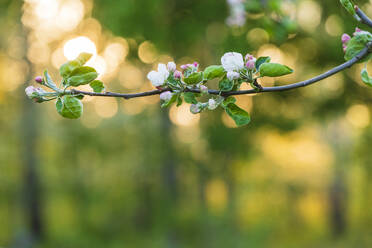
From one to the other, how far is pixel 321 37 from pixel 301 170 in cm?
1710

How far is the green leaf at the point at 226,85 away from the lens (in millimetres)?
1161

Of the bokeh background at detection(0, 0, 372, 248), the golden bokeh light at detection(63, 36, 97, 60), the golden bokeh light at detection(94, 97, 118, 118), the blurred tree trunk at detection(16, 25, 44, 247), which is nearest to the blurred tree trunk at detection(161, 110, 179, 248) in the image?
the bokeh background at detection(0, 0, 372, 248)

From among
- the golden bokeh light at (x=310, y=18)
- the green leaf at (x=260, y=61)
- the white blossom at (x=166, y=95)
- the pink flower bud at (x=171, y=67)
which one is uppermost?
the golden bokeh light at (x=310, y=18)

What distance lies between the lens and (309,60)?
16.8 ft

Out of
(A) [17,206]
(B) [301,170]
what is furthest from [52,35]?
(B) [301,170]

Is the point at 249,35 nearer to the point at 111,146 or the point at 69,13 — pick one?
the point at 69,13

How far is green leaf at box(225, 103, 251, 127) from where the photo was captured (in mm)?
1171

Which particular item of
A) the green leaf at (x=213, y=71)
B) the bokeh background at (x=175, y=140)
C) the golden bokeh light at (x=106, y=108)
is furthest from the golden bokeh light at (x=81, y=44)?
the golden bokeh light at (x=106, y=108)

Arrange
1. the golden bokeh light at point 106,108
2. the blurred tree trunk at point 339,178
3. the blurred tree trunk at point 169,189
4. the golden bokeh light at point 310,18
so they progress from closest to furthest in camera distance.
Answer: the golden bokeh light at point 310,18 → the blurred tree trunk at point 169,189 → the blurred tree trunk at point 339,178 → the golden bokeh light at point 106,108

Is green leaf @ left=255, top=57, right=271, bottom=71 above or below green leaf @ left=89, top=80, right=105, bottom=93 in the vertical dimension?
above

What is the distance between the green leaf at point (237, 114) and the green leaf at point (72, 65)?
440mm

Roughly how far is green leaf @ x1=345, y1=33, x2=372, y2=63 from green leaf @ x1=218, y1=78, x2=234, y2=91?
1.13 feet

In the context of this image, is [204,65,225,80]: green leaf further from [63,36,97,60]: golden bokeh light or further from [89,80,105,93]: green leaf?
[63,36,97,60]: golden bokeh light

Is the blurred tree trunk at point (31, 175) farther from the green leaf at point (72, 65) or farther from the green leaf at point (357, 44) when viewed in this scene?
the green leaf at point (357, 44)
